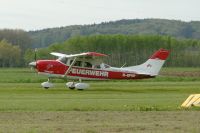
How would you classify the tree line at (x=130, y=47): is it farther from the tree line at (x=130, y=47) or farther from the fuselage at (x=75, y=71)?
the fuselage at (x=75, y=71)

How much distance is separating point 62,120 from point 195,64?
11028 cm

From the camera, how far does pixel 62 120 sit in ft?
55.1

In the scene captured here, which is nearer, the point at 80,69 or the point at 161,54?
the point at 80,69

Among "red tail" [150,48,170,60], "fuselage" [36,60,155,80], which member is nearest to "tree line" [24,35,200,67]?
"red tail" [150,48,170,60]

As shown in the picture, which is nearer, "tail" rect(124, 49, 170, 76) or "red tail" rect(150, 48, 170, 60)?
"tail" rect(124, 49, 170, 76)

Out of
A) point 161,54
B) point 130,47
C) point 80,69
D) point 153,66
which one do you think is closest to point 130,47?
point 130,47

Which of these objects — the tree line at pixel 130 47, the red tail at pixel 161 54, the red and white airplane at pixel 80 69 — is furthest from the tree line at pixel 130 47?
the red and white airplane at pixel 80 69

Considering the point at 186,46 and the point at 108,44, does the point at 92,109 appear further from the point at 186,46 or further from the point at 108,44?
the point at 186,46

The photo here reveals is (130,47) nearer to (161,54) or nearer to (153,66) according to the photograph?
(161,54)

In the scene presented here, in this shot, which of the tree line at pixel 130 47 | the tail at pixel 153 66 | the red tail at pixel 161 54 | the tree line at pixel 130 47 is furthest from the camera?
the tree line at pixel 130 47

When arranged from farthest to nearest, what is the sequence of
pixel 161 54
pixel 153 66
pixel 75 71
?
pixel 161 54, pixel 153 66, pixel 75 71

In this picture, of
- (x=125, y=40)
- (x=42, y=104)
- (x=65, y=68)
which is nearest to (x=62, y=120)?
(x=42, y=104)

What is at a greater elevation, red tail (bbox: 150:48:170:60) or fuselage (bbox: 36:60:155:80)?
red tail (bbox: 150:48:170:60)

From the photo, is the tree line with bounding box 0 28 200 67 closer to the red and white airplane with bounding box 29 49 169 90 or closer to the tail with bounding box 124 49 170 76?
the tail with bounding box 124 49 170 76
